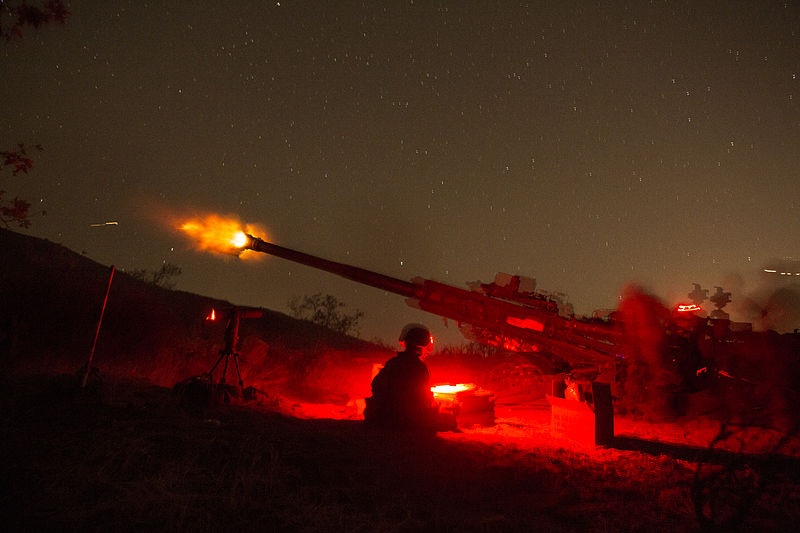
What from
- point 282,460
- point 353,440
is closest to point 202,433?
point 282,460

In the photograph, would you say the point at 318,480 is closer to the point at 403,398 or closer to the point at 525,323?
the point at 403,398

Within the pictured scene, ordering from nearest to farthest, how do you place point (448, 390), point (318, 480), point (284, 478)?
1. point (284, 478)
2. point (318, 480)
3. point (448, 390)

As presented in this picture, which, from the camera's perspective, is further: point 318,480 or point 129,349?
point 129,349

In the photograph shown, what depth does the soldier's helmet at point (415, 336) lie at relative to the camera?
9.57 metres

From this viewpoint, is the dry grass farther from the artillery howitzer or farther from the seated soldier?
the artillery howitzer

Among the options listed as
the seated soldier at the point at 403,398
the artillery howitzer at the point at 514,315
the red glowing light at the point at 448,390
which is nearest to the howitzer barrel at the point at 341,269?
the artillery howitzer at the point at 514,315

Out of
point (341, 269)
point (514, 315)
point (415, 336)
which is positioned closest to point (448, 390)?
point (415, 336)

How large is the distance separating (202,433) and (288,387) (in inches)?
363

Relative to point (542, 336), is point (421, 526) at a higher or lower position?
lower

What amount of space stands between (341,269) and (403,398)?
4.63 meters

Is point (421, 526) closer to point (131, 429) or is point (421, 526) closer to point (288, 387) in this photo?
point (131, 429)

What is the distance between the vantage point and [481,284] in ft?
42.5

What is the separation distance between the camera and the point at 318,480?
496 cm

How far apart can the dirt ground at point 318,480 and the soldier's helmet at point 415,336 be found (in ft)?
7.69
